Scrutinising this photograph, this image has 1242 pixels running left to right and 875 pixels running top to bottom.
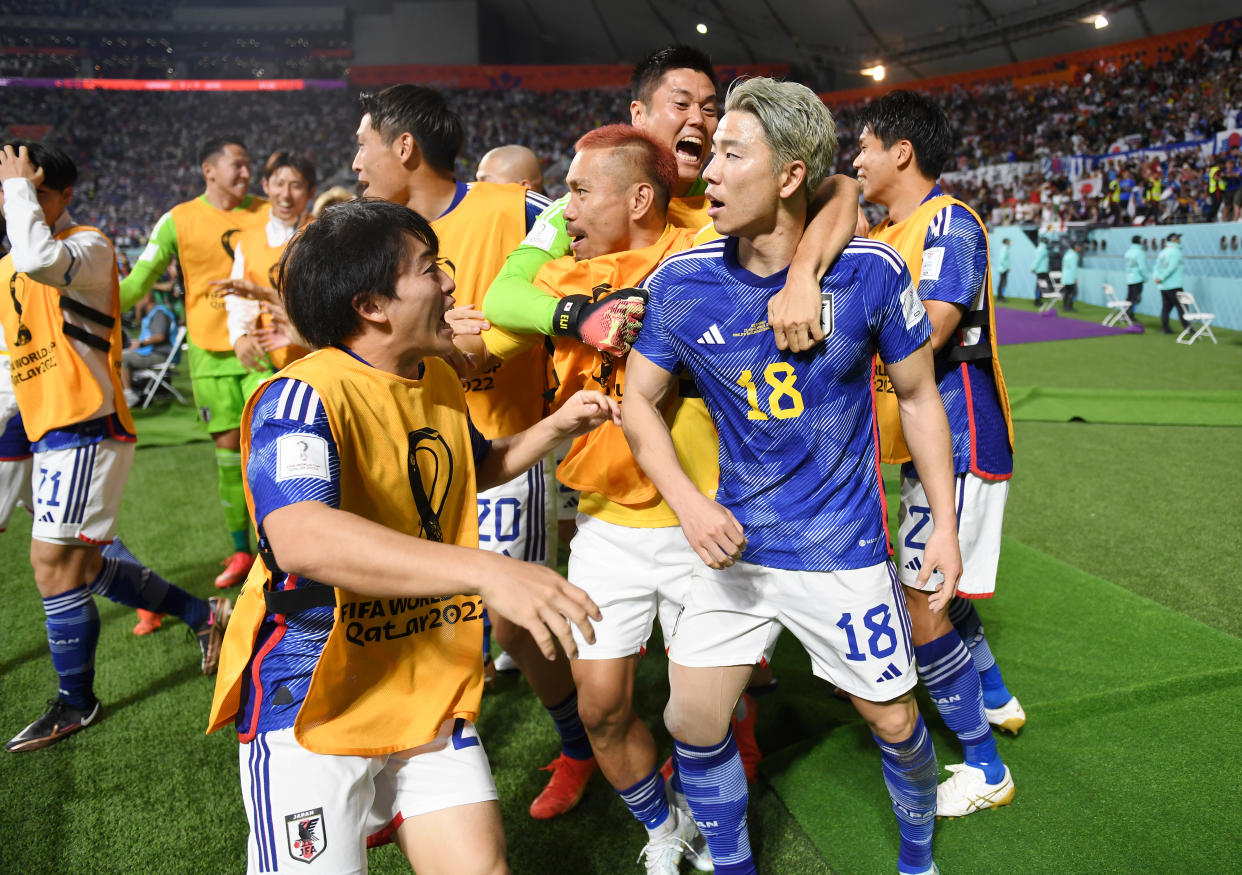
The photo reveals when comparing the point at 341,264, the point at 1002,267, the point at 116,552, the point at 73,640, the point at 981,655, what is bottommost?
the point at 73,640

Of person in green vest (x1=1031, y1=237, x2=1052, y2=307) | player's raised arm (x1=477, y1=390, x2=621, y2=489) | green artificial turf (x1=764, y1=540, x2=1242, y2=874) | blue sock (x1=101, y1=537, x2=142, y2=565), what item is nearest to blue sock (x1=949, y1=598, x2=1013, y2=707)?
green artificial turf (x1=764, y1=540, x2=1242, y2=874)

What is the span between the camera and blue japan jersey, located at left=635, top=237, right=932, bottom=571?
2.03 m

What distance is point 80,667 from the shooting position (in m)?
3.43

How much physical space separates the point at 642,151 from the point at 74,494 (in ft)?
8.92

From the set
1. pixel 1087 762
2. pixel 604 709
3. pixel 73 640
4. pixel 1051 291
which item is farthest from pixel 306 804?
pixel 1051 291

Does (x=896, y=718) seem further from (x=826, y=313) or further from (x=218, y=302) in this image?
(x=218, y=302)

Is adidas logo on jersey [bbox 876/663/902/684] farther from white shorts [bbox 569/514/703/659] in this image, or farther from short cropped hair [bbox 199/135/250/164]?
short cropped hair [bbox 199/135/250/164]

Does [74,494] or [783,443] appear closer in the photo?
[783,443]

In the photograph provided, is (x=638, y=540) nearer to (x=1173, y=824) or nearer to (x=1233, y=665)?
(x=1173, y=824)

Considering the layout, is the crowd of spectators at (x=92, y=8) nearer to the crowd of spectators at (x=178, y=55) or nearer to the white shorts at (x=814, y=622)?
the crowd of spectators at (x=178, y=55)

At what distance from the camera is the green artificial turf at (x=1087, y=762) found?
2549 millimetres

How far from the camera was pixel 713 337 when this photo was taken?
209cm

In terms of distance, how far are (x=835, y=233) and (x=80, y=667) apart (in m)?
3.44

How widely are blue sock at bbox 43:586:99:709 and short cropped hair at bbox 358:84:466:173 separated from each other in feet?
7.63
